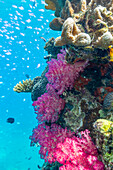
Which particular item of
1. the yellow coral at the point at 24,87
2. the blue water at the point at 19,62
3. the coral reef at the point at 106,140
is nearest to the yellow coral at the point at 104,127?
the coral reef at the point at 106,140

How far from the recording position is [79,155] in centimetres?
265

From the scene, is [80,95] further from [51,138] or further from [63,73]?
[51,138]

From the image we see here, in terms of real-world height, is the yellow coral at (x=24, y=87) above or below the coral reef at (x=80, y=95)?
above

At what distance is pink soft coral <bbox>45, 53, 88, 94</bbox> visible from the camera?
11.1 feet

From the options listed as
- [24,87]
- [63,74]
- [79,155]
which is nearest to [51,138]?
[79,155]

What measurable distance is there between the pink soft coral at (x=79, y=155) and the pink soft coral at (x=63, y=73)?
4.66 ft

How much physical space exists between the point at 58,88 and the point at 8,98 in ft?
178

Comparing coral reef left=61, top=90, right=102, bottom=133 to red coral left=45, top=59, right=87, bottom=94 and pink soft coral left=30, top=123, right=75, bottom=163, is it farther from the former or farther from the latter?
red coral left=45, top=59, right=87, bottom=94

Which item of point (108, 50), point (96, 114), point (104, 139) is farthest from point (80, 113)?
point (108, 50)

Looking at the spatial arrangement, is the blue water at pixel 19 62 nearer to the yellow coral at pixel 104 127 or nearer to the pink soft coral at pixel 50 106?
the pink soft coral at pixel 50 106

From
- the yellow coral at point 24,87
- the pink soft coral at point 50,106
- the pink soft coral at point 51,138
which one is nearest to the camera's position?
the pink soft coral at point 51,138

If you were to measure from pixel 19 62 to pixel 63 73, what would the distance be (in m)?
37.1

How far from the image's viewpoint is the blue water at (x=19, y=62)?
20125mm

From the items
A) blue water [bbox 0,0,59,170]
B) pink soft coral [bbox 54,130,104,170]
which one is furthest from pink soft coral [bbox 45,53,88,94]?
blue water [bbox 0,0,59,170]
